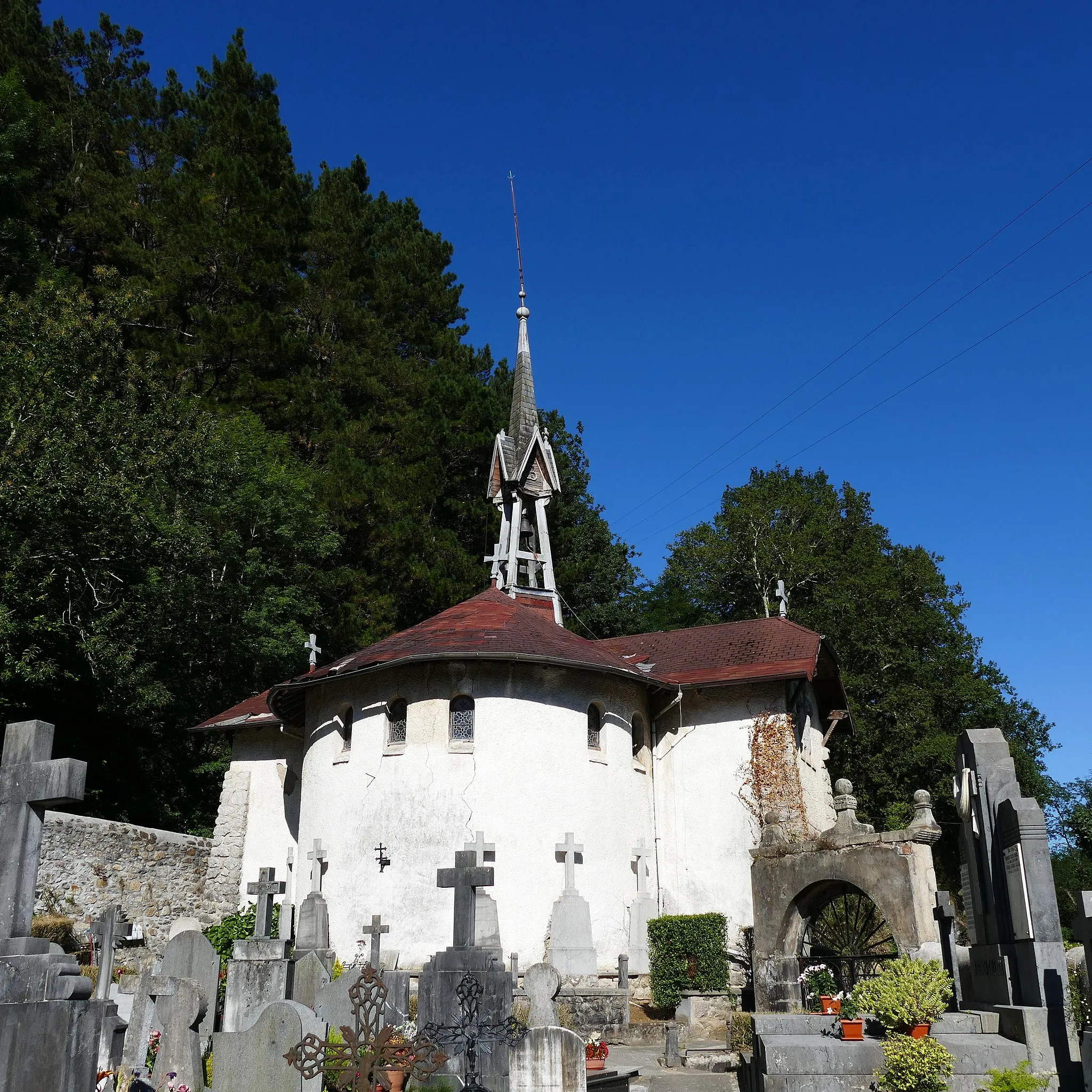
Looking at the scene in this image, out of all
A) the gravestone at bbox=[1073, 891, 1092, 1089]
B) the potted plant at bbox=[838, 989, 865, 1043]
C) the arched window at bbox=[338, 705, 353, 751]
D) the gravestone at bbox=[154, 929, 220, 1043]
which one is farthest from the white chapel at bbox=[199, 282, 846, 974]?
the gravestone at bbox=[1073, 891, 1092, 1089]

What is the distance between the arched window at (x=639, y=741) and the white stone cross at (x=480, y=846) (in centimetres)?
419

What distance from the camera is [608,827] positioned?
19391 mm

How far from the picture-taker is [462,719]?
19031 millimetres

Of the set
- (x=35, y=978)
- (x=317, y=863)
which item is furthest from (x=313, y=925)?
(x=35, y=978)

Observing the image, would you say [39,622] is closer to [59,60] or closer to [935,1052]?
[935,1052]

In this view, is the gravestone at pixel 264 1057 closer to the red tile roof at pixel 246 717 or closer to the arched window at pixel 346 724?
the arched window at pixel 346 724

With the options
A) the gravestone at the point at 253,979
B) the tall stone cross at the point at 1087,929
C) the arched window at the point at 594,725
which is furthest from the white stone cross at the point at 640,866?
the tall stone cross at the point at 1087,929

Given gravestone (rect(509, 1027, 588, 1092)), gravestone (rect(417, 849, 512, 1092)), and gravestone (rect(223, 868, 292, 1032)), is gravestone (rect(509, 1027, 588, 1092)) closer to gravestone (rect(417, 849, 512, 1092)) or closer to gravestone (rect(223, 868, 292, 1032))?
gravestone (rect(417, 849, 512, 1092))

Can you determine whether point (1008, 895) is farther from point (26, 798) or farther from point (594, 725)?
point (594, 725)

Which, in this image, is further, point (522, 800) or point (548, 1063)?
point (522, 800)

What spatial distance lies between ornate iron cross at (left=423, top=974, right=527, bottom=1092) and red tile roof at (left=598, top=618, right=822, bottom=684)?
11.6m

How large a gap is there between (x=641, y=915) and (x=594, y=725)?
142 inches

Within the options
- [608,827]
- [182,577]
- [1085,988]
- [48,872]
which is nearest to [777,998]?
[608,827]

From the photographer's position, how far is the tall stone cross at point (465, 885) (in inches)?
447
